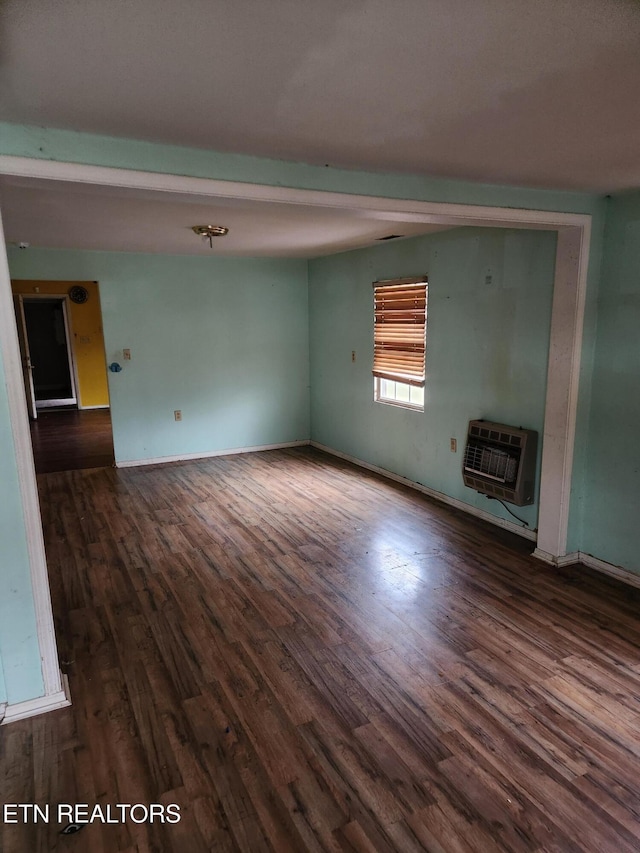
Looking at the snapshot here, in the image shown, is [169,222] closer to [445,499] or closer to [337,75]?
[337,75]

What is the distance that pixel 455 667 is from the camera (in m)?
2.40

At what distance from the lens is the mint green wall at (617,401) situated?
9.85 feet

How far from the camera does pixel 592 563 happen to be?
3.36 m

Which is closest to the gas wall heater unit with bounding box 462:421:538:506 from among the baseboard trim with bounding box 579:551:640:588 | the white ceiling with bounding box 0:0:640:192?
the baseboard trim with bounding box 579:551:640:588

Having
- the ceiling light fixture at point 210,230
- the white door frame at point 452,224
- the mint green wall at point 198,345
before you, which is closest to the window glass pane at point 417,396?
the white door frame at point 452,224

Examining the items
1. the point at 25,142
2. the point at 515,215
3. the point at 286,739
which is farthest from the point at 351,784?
the point at 515,215

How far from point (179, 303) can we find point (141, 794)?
15.9 ft

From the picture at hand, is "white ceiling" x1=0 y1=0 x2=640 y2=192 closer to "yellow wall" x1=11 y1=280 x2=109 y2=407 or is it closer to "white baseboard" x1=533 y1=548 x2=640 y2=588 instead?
"white baseboard" x1=533 y1=548 x2=640 y2=588

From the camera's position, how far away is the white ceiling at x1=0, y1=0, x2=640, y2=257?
1199 millimetres

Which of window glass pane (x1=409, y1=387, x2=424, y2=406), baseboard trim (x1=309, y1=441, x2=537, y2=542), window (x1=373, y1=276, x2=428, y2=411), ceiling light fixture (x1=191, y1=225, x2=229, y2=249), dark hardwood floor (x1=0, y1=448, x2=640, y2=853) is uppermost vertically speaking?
ceiling light fixture (x1=191, y1=225, x2=229, y2=249)

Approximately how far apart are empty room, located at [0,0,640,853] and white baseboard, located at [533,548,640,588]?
27 millimetres

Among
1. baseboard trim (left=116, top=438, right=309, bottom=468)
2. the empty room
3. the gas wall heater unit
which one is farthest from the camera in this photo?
baseboard trim (left=116, top=438, right=309, bottom=468)

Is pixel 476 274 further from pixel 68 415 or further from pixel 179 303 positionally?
pixel 68 415

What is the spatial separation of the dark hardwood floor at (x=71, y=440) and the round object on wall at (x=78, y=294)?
1.90m
